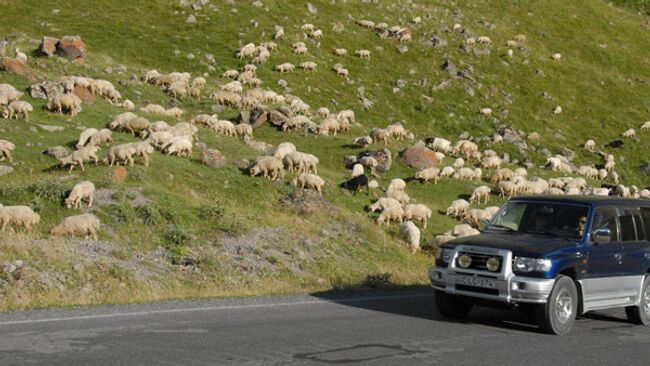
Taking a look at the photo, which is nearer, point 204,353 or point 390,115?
point 204,353

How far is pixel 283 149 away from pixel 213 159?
4998 millimetres

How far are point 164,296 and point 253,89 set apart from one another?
98.4 ft

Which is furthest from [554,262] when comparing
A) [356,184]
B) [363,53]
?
[363,53]

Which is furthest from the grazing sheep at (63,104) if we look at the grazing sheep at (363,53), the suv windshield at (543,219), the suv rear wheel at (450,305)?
the grazing sheep at (363,53)

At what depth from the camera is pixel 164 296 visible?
16.8 meters

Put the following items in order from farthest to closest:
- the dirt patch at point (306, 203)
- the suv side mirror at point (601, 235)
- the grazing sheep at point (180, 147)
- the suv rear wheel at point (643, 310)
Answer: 1. the grazing sheep at point (180, 147)
2. the dirt patch at point (306, 203)
3. the suv rear wheel at point (643, 310)
4. the suv side mirror at point (601, 235)

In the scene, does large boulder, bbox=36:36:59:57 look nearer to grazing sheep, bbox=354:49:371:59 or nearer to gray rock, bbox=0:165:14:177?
gray rock, bbox=0:165:14:177

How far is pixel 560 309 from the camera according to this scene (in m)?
13.2

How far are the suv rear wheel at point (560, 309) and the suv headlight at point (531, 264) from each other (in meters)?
0.42

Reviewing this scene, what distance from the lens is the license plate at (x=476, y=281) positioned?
42.8 feet

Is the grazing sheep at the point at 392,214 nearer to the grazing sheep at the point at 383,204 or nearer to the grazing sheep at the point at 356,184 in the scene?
the grazing sheep at the point at 383,204

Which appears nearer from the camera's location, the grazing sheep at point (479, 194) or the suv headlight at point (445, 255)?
the suv headlight at point (445, 255)

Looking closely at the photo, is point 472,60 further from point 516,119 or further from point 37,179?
point 37,179

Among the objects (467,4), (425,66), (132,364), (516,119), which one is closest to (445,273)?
(132,364)
